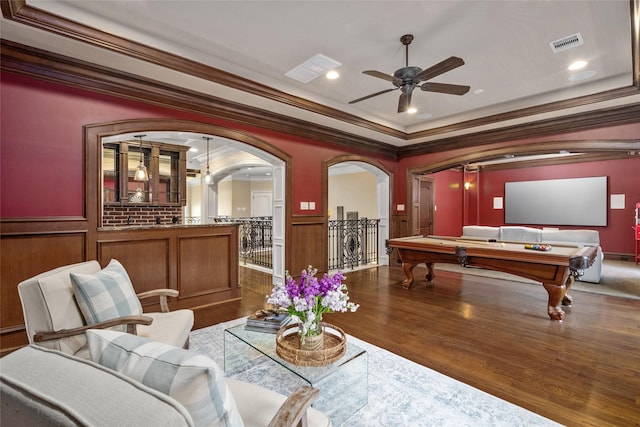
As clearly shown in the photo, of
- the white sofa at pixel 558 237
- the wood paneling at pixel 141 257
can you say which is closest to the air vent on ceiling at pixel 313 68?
the wood paneling at pixel 141 257

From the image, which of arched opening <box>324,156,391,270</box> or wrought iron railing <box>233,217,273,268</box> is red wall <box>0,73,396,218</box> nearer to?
arched opening <box>324,156,391,270</box>

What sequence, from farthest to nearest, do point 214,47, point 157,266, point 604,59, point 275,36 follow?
point 157,266 < point 604,59 < point 214,47 < point 275,36

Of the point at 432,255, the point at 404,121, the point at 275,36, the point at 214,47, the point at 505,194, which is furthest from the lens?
the point at 505,194

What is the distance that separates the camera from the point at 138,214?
22.4 feet

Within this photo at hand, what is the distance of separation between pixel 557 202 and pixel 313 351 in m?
9.87

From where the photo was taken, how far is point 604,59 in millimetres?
3490

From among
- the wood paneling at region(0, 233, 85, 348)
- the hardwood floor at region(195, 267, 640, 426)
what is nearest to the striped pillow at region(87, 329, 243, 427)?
the hardwood floor at region(195, 267, 640, 426)

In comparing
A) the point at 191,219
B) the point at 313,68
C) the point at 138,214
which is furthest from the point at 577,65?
the point at 191,219

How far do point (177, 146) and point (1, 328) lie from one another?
5.31m

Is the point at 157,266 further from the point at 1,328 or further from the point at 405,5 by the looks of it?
the point at 405,5

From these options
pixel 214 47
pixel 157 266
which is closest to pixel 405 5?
pixel 214 47

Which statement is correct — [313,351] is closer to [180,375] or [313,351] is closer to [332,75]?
[180,375]

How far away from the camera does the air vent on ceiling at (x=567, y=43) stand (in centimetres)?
306

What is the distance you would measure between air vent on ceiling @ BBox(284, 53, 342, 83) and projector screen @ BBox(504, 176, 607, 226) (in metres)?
8.50
